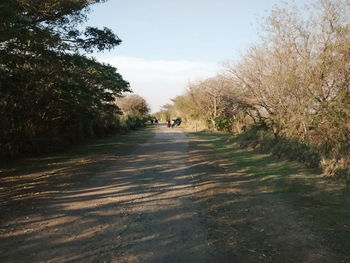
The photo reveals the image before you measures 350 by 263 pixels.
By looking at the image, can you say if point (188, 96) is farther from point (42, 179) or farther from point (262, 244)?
point (262, 244)

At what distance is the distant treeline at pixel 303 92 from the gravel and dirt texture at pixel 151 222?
3748 millimetres

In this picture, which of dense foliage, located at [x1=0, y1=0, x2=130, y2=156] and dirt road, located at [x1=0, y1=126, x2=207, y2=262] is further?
dense foliage, located at [x1=0, y1=0, x2=130, y2=156]

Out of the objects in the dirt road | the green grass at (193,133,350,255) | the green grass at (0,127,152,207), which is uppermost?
the green grass at (0,127,152,207)

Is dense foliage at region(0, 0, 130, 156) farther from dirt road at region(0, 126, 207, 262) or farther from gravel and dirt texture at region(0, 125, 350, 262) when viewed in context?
dirt road at region(0, 126, 207, 262)

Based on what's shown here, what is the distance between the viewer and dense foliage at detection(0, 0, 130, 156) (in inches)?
442

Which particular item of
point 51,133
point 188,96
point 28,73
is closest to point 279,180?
point 28,73

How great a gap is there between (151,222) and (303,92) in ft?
33.1

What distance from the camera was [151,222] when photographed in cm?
595

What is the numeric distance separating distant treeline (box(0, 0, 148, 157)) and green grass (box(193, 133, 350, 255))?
8.25m

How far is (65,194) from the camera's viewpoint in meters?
8.01

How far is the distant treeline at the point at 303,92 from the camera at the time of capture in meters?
11.5

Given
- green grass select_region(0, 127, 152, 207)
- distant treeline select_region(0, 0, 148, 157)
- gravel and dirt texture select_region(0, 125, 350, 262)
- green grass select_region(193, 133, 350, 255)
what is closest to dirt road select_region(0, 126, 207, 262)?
gravel and dirt texture select_region(0, 125, 350, 262)

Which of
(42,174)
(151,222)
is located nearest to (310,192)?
(151,222)

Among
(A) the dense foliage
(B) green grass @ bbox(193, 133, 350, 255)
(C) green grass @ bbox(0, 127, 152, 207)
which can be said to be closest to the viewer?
(B) green grass @ bbox(193, 133, 350, 255)
